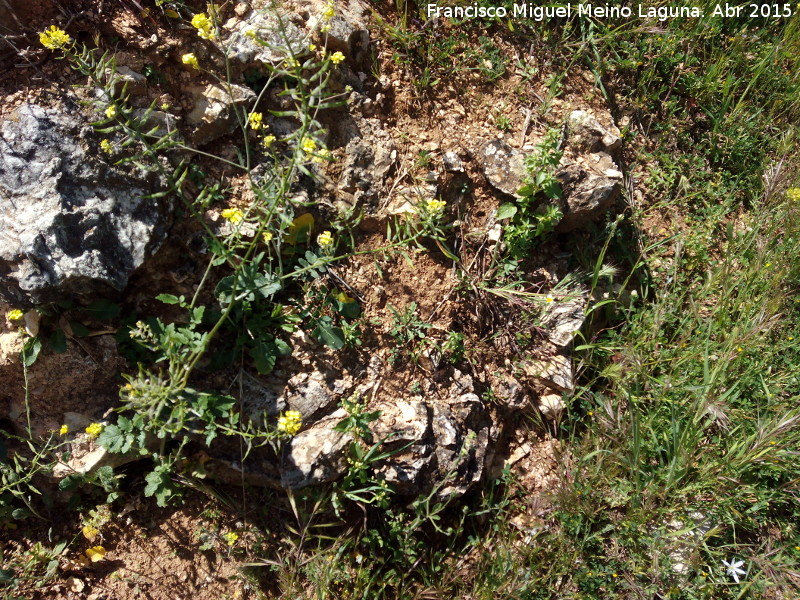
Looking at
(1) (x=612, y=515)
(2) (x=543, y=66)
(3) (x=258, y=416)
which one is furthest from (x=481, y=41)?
(1) (x=612, y=515)

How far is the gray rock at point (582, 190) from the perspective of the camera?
347 cm

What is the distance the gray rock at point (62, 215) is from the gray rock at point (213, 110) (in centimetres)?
43

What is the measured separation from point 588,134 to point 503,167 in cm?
65

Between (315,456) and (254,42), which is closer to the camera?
(315,456)

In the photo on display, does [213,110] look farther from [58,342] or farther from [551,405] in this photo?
[551,405]

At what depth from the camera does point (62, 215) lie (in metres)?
2.55

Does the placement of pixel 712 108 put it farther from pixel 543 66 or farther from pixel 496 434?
pixel 496 434

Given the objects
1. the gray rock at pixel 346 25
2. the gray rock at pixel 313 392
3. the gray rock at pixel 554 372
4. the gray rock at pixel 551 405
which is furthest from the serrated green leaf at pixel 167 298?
the gray rock at pixel 551 405

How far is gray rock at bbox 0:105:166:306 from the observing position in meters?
2.51

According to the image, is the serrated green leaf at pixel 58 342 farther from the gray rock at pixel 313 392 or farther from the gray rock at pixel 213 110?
the gray rock at pixel 213 110

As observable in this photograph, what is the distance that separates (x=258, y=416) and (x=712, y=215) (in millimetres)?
3361

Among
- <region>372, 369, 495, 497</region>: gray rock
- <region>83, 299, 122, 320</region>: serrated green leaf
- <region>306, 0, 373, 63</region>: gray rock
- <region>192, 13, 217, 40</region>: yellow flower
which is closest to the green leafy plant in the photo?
<region>372, 369, 495, 497</region>: gray rock

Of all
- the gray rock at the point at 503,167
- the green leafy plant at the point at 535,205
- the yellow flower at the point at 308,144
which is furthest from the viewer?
the gray rock at the point at 503,167

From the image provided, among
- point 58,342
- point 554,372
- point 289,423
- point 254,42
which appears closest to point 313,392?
point 289,423
